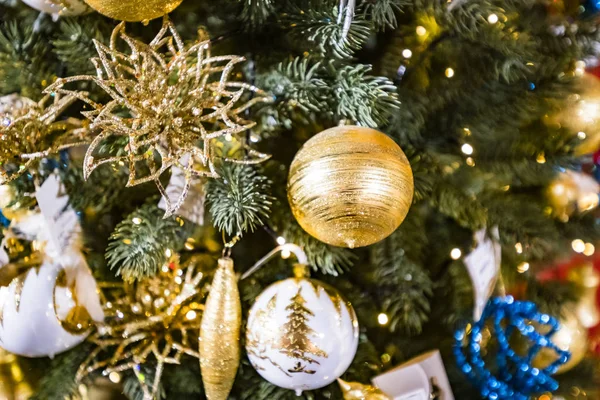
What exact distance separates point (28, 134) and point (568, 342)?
2.21 feet

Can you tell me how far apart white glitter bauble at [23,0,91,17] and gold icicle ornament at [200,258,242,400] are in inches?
11.4

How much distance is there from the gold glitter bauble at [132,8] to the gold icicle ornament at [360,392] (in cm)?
41

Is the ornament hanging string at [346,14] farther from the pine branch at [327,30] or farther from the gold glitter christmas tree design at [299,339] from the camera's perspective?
the gold glitter christmas tree design at [299,339]

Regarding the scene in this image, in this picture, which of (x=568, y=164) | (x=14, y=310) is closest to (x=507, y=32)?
(x=568, y=164)

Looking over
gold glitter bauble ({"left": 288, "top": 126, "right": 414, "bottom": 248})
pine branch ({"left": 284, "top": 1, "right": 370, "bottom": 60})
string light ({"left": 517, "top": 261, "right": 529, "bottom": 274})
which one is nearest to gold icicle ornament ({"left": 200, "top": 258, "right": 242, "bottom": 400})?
gold glitter bauble ({"left": 288, "top": 126, "right": 414, "bottom": 248})

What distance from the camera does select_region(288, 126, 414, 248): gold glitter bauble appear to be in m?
0.42

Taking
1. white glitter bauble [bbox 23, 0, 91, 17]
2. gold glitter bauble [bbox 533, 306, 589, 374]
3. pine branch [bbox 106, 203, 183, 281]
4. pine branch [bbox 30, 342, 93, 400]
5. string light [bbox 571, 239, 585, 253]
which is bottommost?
gold glitter bauble [bbox 533, 306, 589, 374]

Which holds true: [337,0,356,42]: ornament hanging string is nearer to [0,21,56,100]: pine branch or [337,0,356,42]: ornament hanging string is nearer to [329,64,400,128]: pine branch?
[329,64,400,128]: pine branch

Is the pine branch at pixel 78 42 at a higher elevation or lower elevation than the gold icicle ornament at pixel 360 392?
higher

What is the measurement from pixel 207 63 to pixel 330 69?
0.41 feet

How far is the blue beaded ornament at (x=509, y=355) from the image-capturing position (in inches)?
Result: 23.3

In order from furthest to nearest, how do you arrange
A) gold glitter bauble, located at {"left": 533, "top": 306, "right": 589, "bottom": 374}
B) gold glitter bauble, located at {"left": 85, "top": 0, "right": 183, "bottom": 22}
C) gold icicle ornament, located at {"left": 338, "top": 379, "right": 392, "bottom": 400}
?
gold glitter bauble, located at {"left": 533, "top": 306, "right": 589, "bottom": 374}
gold icicle ornament, located at {"left": 338, "top": 379, "right": 392, "bottom": 400}
gold glitter bauble, located at {"left": 85, "top": 0, "right": 183, "bottom": 22}

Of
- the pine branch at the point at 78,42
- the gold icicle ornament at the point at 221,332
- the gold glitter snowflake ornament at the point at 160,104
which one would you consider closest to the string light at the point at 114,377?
the gold icicle ornament at the point at 221,332

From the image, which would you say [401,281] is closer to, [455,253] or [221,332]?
[455,253]
